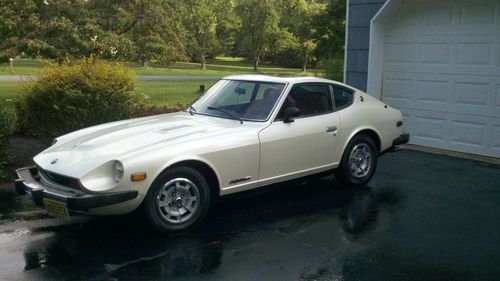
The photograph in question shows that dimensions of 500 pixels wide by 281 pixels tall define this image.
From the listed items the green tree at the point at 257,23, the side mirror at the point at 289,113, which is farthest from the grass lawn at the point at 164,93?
the green tree at the point at 257,23

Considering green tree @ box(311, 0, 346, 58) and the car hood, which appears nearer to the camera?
the car hood

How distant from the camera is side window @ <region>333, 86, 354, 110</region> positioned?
6531 mm

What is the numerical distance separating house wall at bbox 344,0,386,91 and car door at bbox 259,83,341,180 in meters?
3.94

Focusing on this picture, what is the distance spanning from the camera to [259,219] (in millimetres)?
5504

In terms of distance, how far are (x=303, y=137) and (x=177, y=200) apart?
1.71 meters

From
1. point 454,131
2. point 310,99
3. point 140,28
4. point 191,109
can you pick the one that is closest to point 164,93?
point 140,28

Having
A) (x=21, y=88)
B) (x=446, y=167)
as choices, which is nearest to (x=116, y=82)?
(x=21, y=88)

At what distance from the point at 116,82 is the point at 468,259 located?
5906 mm

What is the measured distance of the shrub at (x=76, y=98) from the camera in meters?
8.02

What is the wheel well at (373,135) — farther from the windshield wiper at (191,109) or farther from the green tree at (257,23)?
the green tree at (257,23)

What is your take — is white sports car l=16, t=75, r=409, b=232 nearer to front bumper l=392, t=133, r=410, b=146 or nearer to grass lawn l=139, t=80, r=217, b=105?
front bumper l=392, t=133, r=410, b=146

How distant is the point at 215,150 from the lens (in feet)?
16.8

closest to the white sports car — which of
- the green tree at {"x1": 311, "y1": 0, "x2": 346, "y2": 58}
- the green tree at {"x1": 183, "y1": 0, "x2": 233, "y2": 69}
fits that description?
the green tree at {"x1": 311, "y1": 0, "x2": 346, "y2": 58}

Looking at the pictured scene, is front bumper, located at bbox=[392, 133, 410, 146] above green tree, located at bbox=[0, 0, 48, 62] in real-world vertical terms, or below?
below
